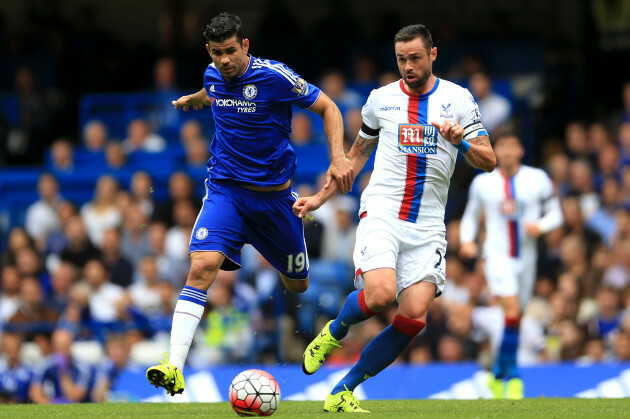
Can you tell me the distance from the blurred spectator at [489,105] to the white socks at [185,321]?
8355mm

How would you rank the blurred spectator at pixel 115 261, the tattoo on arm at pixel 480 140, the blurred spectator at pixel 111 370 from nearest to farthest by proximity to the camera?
the tattoo on arm at pixel 480 140
the blurred spectator at pixel 111 370
the blurred spectator at pixel 115 261

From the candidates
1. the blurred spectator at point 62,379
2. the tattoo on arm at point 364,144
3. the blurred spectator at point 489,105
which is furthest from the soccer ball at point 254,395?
the blurred spectator at point 489,105

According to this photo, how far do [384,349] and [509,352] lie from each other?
10.3ft

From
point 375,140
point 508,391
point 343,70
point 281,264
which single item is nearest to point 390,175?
point 375,140

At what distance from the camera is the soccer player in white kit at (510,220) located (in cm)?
1080

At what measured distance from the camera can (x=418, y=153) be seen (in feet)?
25.2

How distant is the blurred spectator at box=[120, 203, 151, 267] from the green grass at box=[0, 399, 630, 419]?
5.94 m

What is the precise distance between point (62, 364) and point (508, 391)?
217 inches

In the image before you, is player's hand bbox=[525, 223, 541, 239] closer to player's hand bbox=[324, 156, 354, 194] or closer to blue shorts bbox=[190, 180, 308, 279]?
blue shorts bbox=[190, 180, 308, 279]

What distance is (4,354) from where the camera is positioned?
44.3ft

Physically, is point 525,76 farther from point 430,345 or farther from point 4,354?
point 4,354

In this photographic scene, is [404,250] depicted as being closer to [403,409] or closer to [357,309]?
[357,309]

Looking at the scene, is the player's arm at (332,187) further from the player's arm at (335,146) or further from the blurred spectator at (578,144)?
the blurred spectator at (578,144)

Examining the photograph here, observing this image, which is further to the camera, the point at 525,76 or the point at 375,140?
the point at 525,76
